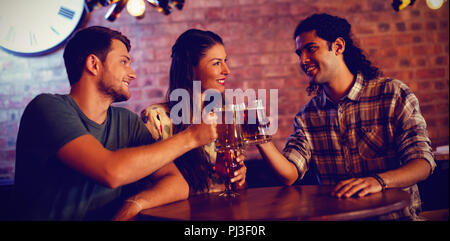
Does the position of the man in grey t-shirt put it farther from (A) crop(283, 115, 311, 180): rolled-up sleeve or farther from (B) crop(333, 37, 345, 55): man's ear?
(B) crop(333, 37, 345, 55): man's ear

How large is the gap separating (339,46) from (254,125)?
0.91m

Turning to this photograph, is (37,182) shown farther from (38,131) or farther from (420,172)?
(420,172)

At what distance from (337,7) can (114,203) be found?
2.19 metres

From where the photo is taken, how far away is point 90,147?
116cm

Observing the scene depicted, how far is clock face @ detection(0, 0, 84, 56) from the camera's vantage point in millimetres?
2699

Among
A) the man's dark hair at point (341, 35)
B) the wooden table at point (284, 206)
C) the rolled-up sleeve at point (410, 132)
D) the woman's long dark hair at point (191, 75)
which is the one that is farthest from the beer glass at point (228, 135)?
the man's dark hair at point (341, 35)

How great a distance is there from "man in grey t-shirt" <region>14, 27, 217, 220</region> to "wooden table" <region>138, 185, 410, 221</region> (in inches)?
6.0

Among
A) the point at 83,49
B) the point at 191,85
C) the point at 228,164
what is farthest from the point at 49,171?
the point at 191,85

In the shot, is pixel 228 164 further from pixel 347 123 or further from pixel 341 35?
pixel 341 35

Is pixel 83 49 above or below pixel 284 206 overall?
above

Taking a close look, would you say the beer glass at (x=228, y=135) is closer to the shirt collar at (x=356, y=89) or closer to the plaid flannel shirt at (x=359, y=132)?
the plaid flannel shirt at (x=359, y=132)

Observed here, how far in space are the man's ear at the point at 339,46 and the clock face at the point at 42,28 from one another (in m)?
1.84

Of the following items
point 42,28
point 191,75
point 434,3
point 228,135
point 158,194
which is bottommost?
point 158,194

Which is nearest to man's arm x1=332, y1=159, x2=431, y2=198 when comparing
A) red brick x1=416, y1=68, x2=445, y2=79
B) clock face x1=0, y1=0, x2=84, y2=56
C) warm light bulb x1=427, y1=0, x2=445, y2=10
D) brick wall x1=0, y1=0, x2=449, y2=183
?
brick wall x1=0, y1=0, x2=449, y2=183
